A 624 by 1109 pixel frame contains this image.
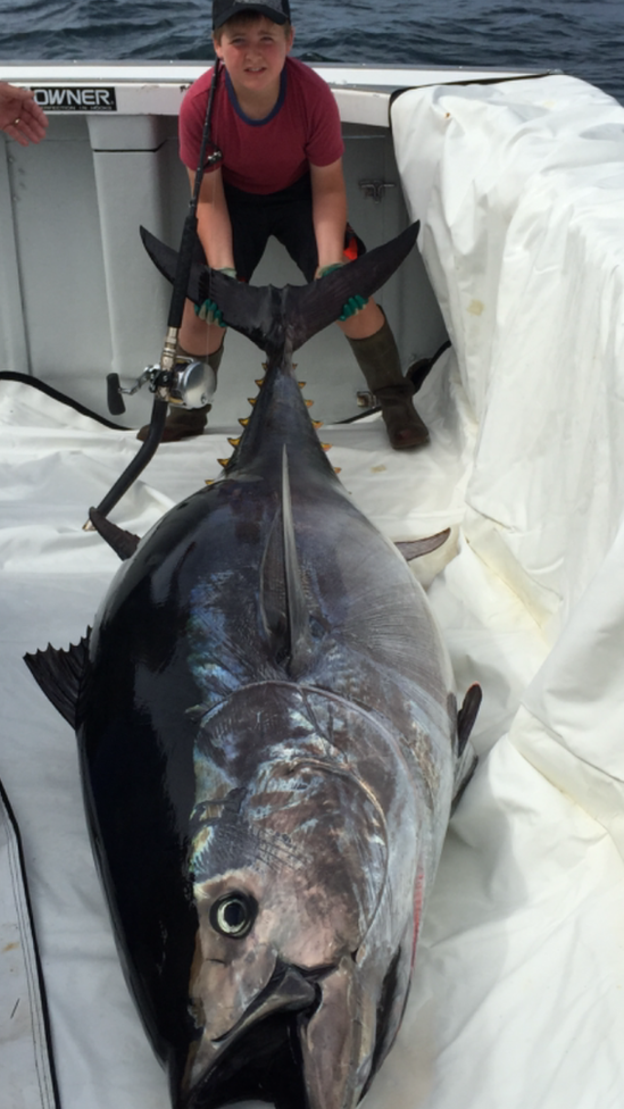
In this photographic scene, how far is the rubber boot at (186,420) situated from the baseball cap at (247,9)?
36.0 inches

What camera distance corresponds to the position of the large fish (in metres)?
1.10

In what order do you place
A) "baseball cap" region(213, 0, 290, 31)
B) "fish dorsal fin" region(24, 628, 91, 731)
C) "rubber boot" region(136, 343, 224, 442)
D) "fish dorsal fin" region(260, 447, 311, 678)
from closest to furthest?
"fish dorsal fin" region(260, 447, 311, 678) → "fish dorsal fin" region(24, 628, 91, 731) → "baseball cap" region(213, 0, 290, 31) → "rubber boot" region(136, 343, 224, 442)

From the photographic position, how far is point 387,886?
1.21 meters

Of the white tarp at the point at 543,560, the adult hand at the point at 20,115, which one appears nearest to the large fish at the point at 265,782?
the white tarp at the point at 543,560

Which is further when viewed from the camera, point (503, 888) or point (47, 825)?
point (47, 825)

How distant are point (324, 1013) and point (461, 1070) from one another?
33 centimetres

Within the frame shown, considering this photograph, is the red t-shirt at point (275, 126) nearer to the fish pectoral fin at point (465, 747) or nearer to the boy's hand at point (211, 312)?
the boy's hand at point (211, 312)

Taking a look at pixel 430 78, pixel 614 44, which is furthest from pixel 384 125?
pixel 614 44

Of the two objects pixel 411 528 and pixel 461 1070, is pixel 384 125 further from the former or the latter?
pixel 461 1070

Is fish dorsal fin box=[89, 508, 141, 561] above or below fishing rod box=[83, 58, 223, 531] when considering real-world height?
below

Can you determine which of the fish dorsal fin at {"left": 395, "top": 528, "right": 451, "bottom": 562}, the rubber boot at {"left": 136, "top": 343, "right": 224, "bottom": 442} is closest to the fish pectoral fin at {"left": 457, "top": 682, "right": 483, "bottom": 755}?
the fish dorsal fin at {"left": 395, "top": 528, "right": 451, "bottom": 562}

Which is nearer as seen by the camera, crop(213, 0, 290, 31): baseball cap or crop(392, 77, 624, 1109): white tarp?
crop(392, 77, 624, 1109): white tarp

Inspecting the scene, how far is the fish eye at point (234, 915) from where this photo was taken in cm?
112

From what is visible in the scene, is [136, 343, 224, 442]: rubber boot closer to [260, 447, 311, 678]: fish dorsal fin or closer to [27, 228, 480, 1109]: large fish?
[27, 228, 480, 1109]: large fish
